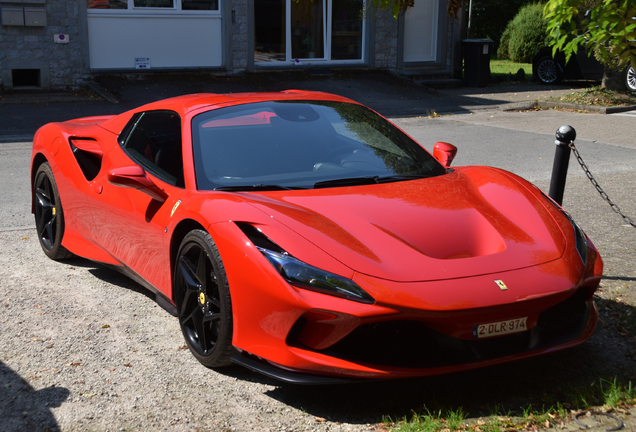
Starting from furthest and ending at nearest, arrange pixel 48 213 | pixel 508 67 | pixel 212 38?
pixel 508 67 → pixel 212 38 → pixel 48 213

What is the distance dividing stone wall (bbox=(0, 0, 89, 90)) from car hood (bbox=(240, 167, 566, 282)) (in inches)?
528

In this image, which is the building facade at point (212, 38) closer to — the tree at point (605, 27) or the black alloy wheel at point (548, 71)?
the black alloy wheel at point (548, 71)

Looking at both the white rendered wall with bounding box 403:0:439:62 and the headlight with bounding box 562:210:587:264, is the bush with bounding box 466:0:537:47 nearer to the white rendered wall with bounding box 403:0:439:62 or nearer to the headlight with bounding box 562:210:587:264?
the white rendered wall with bounding box 403:0:439:62

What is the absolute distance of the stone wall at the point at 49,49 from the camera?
1464 centimetres

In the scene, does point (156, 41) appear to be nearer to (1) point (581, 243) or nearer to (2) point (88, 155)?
(2) point (88, 155)

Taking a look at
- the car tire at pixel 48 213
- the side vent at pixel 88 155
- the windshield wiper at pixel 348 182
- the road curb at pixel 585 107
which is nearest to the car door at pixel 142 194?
the side vent at pixel 88 155

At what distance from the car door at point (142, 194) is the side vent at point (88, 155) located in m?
0.14

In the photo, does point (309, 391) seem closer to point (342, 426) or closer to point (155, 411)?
point (342, 426)

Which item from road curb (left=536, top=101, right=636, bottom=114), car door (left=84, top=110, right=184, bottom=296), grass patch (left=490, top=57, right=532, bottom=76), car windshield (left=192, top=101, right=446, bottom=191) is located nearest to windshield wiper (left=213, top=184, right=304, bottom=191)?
car windshield (left=192, top=101, right=446, bottom=191)

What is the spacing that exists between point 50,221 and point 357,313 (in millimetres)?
3219

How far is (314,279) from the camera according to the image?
2727 millimetres

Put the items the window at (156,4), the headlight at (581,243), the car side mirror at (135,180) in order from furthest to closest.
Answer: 1. the window at (156,4)
2. the car side mirror at (135,180)
3. the headlight at (581,243)

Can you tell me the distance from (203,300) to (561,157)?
2726mm

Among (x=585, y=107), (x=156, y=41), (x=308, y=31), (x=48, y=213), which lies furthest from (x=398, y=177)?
(x=308, y=31)
